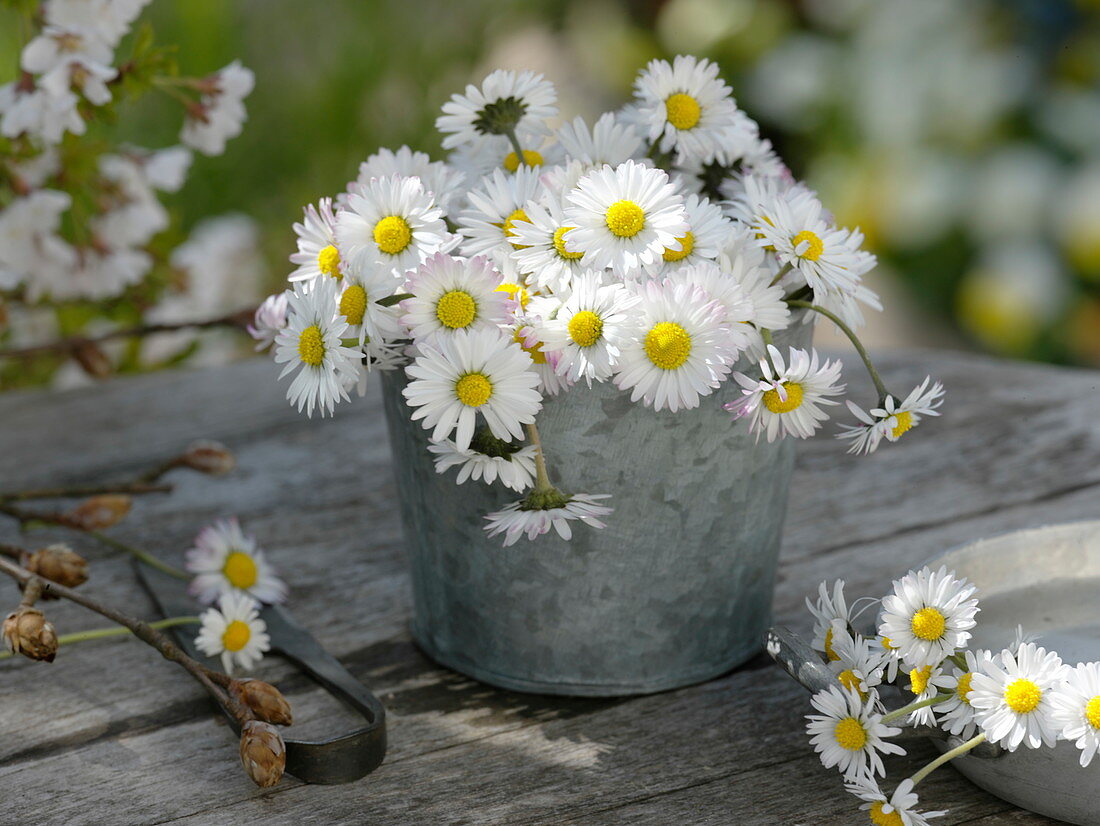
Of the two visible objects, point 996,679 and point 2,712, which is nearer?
point 996,679

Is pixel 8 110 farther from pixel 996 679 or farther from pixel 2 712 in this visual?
pixel 996 679

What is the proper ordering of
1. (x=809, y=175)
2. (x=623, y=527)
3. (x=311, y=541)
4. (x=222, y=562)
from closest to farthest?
(x=623, y=527), (x=222, y=562), (x=311, y=541), (x=809, y=175)

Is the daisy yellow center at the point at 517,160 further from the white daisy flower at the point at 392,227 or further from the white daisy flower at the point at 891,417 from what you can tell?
the white daisy flower at the point at 891,417

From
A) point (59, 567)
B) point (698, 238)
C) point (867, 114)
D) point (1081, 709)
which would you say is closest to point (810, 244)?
point (698, 238)

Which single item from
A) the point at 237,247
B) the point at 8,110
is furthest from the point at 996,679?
the point at 237,247

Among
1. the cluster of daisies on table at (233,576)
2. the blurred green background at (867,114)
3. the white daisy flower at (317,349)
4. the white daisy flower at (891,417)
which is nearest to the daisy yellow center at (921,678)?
the white daisy flower at (891,417)

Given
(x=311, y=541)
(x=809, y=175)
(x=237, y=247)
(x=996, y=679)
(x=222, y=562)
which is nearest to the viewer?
(x=996, y=679)

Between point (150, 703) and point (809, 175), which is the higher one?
point (809, 175)
